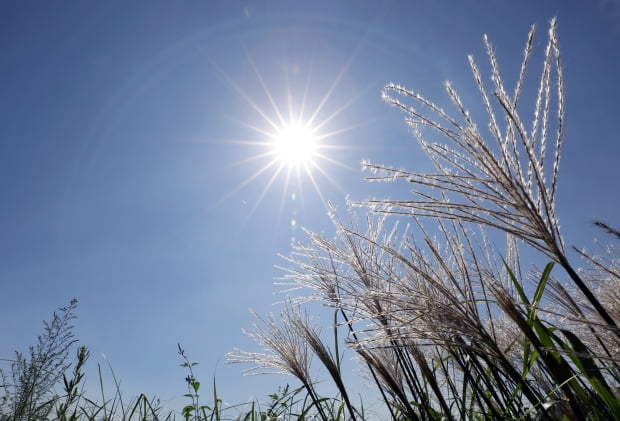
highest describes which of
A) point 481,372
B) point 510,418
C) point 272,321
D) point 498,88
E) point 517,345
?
point 272,321

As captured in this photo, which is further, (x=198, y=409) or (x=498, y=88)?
(x=198, y=409)

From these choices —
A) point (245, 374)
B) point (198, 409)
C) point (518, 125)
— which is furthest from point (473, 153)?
point (198, 409)

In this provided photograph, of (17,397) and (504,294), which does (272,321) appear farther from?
(504,294)

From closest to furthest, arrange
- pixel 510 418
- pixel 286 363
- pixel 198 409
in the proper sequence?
pixel 510 418
pixel 286 363
pixel 198 409

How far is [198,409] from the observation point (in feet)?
10.5

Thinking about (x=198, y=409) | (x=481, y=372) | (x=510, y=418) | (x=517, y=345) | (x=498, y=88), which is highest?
(x=198, y=409)

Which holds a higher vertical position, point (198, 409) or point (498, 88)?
point (198, 409)

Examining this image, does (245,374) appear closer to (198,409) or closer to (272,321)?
(272,321)

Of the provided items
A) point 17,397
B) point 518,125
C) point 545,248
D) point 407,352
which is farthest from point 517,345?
point 17,397

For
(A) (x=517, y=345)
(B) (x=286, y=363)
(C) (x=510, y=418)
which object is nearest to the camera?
(C) (x=510, y=418)

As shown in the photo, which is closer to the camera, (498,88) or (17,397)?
(498,88)

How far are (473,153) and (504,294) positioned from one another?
1.54 ft

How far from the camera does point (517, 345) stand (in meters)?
2.54

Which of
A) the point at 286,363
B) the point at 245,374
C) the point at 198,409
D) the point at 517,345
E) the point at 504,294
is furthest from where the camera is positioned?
the point at 198,409
